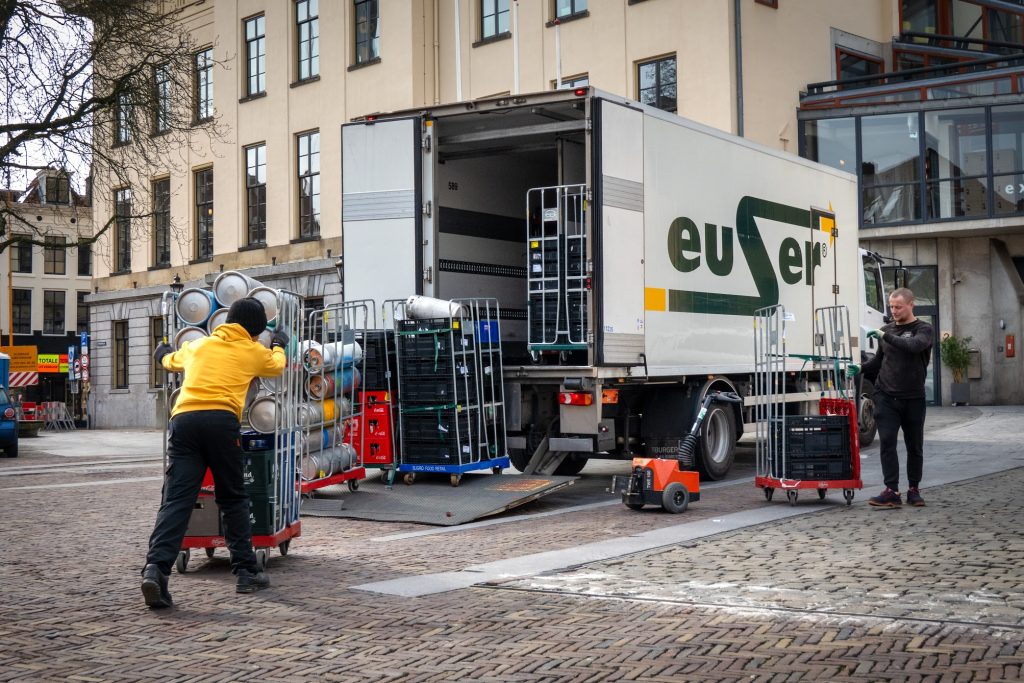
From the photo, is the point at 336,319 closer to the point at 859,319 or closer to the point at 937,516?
the point at 937,516

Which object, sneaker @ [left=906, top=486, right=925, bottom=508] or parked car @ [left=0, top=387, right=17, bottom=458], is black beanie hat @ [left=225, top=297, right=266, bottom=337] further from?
parked car @ [left=0, top=387, right=17, bottom=458]

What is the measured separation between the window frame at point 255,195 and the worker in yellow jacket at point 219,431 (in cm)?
2723

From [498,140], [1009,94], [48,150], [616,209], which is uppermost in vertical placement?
[1009,94]

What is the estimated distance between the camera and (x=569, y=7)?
94.3ft

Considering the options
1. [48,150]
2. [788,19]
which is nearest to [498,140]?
[48,150]

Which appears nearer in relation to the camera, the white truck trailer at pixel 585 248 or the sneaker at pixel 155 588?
the sneaker at pixel 155 588

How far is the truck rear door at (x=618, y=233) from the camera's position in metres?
11.9

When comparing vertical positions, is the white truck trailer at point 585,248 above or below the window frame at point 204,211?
below

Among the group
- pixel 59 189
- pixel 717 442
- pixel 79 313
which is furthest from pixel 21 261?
pixel 717 442

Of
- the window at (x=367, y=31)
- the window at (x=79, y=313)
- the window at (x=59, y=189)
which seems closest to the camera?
the window at (x=59, y=189)

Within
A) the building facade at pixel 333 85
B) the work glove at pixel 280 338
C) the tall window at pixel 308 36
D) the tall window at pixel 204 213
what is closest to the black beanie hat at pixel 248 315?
the work glove at pixel 280 338

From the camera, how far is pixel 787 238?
613 inches

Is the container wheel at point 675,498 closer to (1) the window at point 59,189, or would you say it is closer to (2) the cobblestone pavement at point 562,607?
(2) the cobblestone pavement at point 562,607

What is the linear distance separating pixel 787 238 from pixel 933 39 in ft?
66.5
